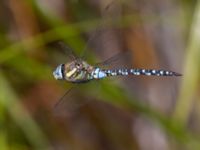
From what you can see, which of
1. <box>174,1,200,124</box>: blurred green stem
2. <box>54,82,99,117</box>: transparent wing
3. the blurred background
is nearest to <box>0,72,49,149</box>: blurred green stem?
the blurred background

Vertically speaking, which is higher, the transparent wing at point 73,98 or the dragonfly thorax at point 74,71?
the dragonfly thorax at point 74,71

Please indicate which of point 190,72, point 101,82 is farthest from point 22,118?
point 190,72

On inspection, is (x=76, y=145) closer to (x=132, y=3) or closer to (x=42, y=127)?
(x=42, y=127)

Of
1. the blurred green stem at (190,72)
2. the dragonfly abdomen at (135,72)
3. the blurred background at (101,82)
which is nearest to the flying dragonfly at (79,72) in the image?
the dragonfly abdomen at (135,72)

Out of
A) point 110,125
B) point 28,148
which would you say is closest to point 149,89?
point 110,125

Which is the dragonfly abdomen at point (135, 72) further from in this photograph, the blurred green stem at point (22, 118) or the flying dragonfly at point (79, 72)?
the blurred green stem at point (22, 118)

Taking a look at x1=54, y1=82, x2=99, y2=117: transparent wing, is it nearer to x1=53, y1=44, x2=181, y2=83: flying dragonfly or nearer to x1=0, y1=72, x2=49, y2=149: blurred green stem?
x1=53, y1=44, x2=181, y2=83: flying dragonfly

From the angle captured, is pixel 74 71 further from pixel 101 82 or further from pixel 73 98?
pixel 101 82

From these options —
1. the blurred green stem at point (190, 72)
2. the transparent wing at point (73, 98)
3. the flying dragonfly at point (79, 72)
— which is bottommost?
the blurred green stem at point (190, 72)
